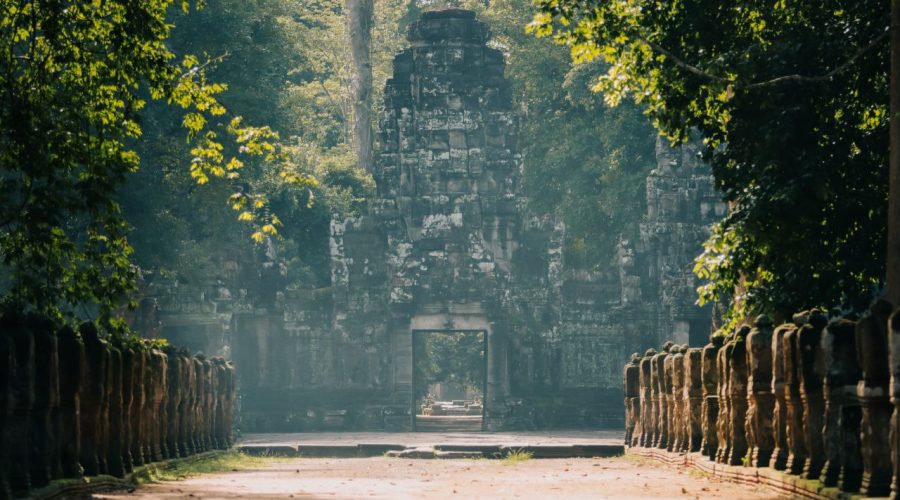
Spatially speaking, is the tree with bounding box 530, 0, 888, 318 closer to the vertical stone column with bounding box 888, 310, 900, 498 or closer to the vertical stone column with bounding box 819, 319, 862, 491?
the vertical stone column with bounding box 819, 319, 862, 491

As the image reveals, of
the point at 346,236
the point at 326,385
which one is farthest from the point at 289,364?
the point at 346,236

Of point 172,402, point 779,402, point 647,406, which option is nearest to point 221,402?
point 172,402

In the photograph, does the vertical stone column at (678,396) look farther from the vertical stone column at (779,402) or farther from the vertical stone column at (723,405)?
the vertical stone column at (779,402)

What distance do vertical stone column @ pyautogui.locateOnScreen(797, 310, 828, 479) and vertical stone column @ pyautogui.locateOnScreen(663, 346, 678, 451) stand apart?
694 cm

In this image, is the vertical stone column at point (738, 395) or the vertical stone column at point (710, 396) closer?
the vertical stone column at point (738, 395)

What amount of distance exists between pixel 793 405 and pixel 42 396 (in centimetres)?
564

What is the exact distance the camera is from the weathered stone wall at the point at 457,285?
35.2 m

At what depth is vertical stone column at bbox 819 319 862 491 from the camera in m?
10.4

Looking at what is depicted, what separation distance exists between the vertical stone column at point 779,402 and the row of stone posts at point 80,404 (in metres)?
5.45

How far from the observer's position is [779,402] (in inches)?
494

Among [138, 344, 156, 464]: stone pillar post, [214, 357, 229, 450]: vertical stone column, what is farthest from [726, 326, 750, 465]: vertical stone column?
[214, 357, 229, 450]: vertical stone column

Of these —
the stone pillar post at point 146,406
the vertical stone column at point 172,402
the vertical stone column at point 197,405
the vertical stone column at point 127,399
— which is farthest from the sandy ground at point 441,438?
the vertical stone column at point 127,399

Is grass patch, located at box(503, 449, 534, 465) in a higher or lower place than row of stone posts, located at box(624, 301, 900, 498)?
lower

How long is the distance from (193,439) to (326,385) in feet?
49.1
